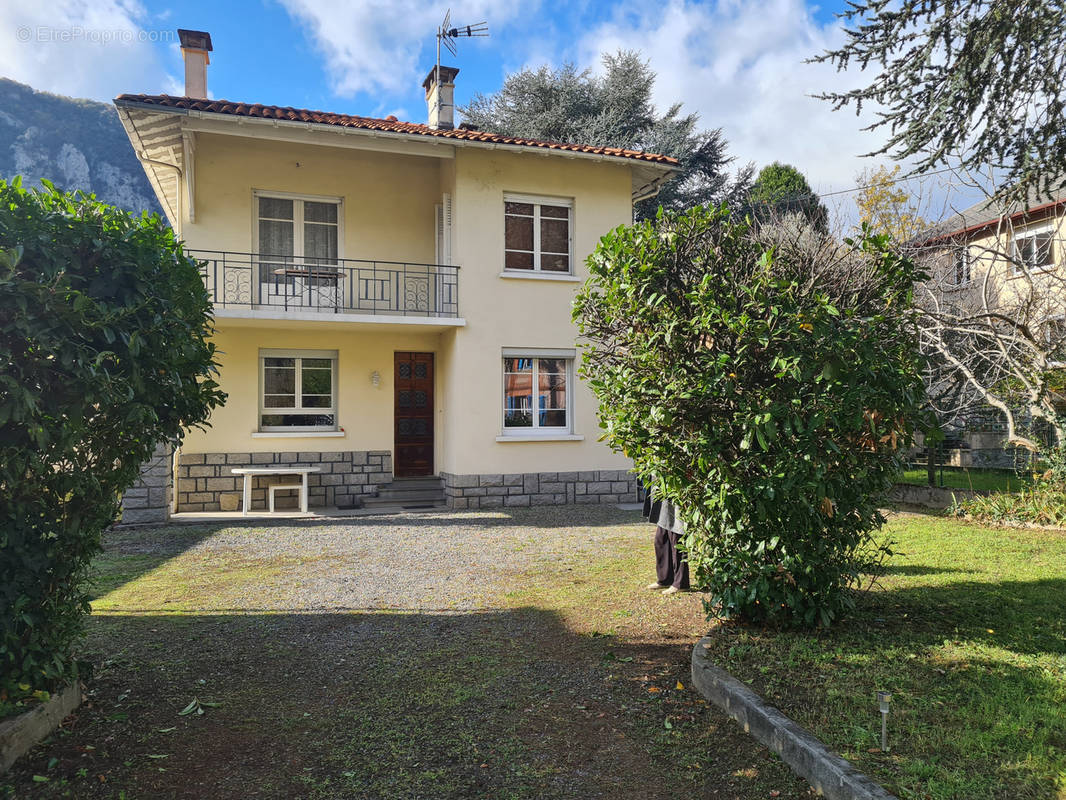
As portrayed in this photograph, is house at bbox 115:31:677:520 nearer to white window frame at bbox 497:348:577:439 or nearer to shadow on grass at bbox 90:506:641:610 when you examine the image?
white window frame at bbox 497:348:577:439

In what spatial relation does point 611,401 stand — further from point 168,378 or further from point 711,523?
point 168,378

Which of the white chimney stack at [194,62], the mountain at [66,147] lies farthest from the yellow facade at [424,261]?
the mountain at [66,147]

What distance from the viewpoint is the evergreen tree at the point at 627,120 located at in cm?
2327

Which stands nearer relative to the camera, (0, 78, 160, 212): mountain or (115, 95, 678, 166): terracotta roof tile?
(115, 95, 678, 166): terracotta roof tile

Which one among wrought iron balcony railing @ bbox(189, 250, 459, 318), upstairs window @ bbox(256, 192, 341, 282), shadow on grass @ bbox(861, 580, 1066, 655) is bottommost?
shadow on grass @ bbox(861, 580, 1066, 655)

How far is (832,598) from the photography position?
4719 millimetres

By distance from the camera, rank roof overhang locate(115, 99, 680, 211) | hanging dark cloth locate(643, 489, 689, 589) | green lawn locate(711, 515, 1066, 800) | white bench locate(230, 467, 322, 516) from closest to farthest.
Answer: green lawn locate(711, 515, 1066, 800) → hanging dark cloth locate(643, 489, 689, 589) → roof overhang locate(115, 99, 680, 211) → white bench locate(230, 467, 322, 516)

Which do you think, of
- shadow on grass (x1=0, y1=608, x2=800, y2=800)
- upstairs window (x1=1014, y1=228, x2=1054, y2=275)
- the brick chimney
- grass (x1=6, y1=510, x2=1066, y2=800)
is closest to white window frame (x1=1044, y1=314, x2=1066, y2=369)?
upstairs window (x1=1014, y1=228, x2=1054, y2=275)

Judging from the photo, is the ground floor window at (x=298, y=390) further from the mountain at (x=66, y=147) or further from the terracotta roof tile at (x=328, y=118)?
the mountain at (x=66, y=147)

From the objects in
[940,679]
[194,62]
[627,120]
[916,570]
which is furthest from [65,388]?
[627,120]

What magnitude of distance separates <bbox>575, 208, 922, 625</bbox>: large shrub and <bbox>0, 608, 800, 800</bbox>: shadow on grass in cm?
101

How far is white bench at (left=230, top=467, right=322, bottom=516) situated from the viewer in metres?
11.8

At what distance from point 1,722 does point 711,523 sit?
3954 millimetres

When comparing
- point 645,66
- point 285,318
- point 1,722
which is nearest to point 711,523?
point 1,722
